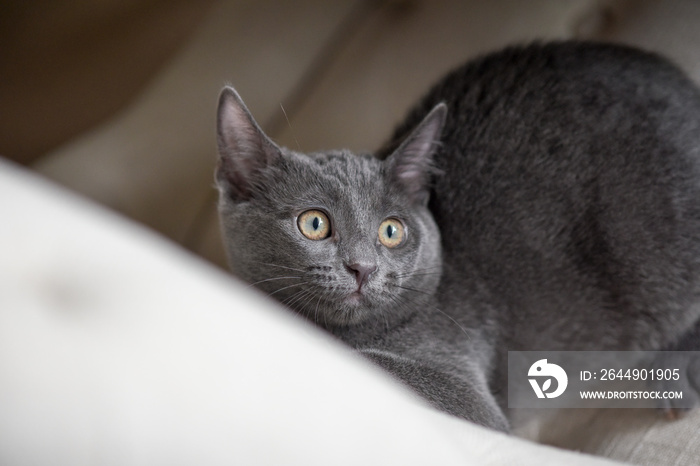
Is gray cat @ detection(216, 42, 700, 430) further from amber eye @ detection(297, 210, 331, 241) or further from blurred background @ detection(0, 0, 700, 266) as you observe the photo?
blurred background @ detection(0, 0, 700, 266)

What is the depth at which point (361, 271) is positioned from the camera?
1168mm

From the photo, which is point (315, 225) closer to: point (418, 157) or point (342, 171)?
point (342, 171)

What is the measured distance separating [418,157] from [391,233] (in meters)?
0.20

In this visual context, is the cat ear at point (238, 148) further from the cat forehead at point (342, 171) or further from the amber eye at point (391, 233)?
the amber eye at point (391, 233)

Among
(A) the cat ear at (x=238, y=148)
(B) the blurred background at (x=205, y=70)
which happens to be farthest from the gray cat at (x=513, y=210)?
(B) the blurred background at (x=205, y=70)

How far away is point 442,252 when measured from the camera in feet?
4.77

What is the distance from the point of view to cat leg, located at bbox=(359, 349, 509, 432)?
3.87ft

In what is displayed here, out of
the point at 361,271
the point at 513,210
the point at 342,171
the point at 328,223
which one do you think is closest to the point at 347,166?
the point at 342,171

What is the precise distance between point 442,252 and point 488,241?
0.11 meters

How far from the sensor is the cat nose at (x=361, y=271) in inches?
45.9

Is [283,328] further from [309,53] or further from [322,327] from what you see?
[309,53]

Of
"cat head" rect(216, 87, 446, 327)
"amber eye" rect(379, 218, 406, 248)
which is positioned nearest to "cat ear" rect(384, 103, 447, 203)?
"cat head" rect(216, 87, 446, 327)

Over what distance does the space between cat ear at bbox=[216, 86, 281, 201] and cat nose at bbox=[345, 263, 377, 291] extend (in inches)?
12.0

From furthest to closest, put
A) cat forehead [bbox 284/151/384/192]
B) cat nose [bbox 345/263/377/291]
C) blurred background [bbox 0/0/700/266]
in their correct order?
blurred background [bbox 0/0/700/266]
cat forehead [bbox 284/151/384/192]
cat nose [bbox 345/263/377/291]
